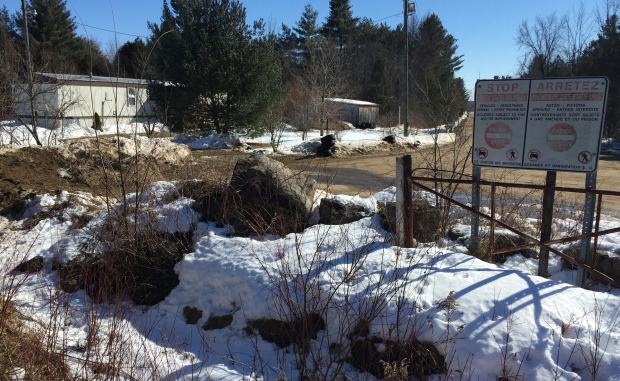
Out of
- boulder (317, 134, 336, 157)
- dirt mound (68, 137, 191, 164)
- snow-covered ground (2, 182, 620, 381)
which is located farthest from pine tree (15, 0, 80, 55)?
snow-covered ground (2, 182, 620, 381)

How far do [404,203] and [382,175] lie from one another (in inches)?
350

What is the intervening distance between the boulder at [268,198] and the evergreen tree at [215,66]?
51.9 feet

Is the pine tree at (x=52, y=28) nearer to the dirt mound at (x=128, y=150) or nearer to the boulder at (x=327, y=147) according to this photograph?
the boulder at (x=327, y=147)

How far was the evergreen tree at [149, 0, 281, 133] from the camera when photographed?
71.7 feet

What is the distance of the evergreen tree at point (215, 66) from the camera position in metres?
21.9

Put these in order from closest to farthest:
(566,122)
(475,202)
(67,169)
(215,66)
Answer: (566,122)
(475,202)
(67,169)
(215,66)

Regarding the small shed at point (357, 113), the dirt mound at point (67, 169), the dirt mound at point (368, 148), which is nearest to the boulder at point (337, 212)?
the dirt mound at point (67, 169)

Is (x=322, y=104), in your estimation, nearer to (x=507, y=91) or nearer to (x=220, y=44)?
(x=220, y=44)

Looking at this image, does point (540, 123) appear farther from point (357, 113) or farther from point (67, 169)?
point (357, 113)

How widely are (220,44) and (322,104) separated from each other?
27.0ft

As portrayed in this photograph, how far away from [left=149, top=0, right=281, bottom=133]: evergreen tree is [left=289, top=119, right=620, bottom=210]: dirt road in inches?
264

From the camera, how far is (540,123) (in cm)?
521

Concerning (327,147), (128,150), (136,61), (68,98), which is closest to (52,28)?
(68,98)

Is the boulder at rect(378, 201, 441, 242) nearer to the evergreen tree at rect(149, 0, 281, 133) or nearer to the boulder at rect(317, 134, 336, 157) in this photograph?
the boulder at rect(317, 134, 336, 157)
